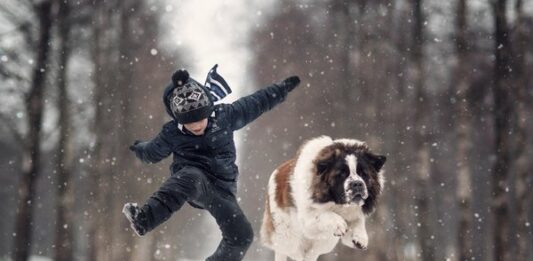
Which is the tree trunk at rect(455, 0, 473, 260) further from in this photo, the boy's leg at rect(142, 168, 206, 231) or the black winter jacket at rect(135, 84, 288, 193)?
the boy's leg at rect(142, 168, 206, 231)

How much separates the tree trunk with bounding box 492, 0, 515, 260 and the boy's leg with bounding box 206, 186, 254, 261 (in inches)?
325

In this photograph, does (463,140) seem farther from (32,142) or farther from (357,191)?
(357,191)

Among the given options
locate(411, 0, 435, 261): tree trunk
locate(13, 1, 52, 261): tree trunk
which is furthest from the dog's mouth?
locate(13, 1, 52, 261): tree trunk

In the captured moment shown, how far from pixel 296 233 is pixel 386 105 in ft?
35.1

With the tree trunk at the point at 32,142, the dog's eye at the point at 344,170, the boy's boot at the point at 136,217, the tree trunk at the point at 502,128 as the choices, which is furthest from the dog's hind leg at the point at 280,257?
the tree trunk at the point at 32,142

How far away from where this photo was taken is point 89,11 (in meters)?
15.4

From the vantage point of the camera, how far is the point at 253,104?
471 cm

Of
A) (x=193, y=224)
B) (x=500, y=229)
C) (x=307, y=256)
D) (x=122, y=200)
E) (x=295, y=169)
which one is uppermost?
(x=193, y=224)

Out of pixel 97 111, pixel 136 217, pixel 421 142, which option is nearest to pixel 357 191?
pixel 136 217

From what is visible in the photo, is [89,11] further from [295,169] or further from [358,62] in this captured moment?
[295,169]

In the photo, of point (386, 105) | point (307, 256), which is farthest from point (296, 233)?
point (386, 105)

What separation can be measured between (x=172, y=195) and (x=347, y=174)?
4.21 feet

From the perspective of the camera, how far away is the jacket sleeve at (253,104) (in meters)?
4.69

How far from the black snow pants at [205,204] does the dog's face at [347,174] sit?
0.61m
